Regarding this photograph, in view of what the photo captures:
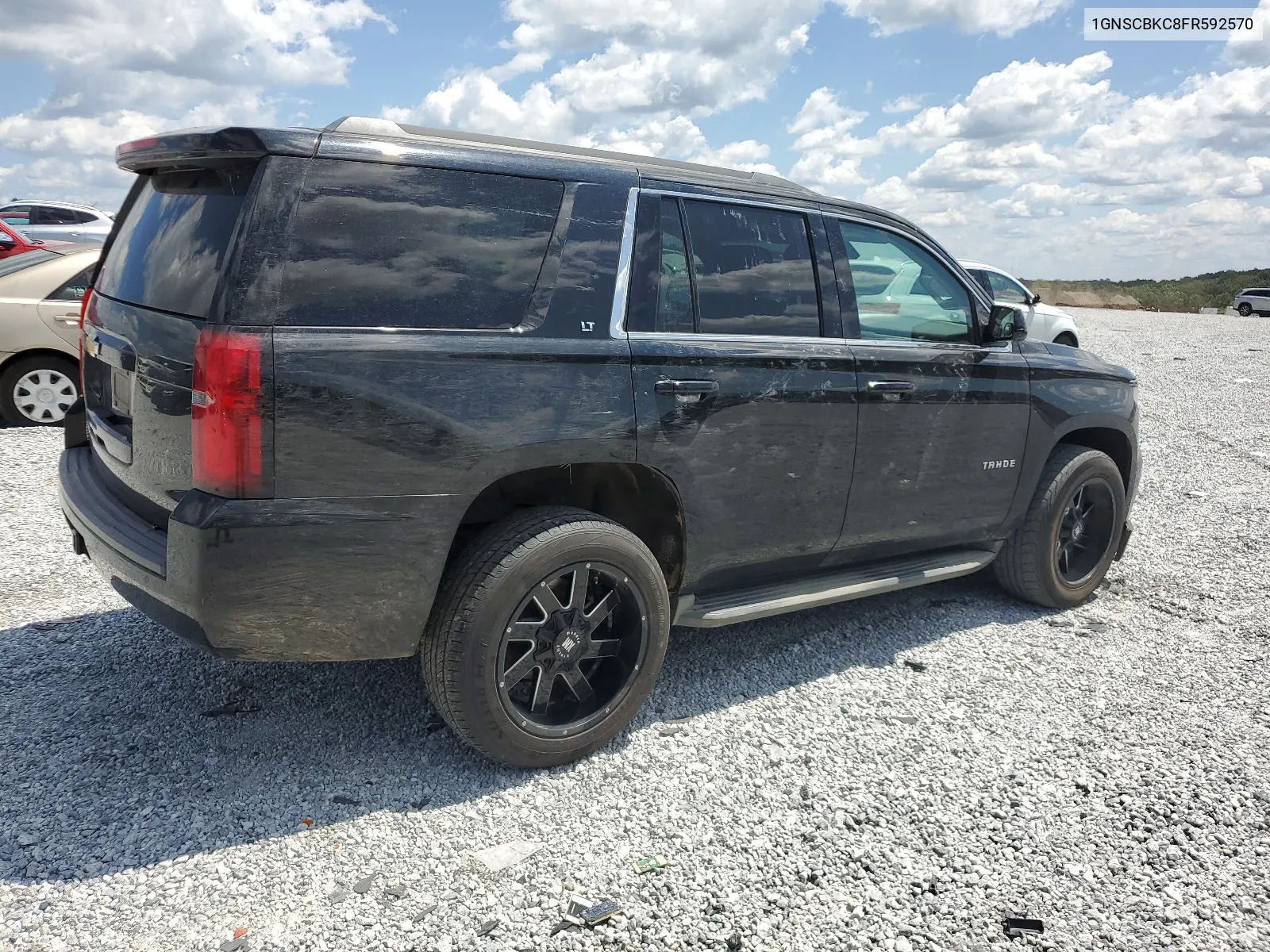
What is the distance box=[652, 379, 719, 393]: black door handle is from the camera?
3.28 metres

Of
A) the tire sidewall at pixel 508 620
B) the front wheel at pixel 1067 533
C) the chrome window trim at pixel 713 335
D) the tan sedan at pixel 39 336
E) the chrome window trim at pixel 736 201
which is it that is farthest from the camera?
the tan sedan at pixel 39 336

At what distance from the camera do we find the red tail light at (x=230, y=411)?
2.58m

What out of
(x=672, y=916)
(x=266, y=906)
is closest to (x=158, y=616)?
(x=266, y=906)

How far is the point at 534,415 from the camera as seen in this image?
2994 millimetres

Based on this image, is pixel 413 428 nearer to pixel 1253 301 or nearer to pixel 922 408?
pixel 922 408

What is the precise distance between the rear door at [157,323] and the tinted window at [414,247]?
0.78ft

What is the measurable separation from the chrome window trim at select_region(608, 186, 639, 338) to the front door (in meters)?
1.05

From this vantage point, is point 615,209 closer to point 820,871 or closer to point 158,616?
point 158,616

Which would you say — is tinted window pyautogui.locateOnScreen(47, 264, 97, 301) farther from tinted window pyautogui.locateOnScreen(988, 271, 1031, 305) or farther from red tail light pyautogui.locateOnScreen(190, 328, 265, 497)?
tinted window pyautogui.locateOnScreen(988, 271, 1031, 305)

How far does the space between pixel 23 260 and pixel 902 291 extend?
24.4ft

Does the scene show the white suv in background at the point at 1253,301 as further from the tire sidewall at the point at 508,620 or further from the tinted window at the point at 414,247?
the tinted window at the point at 414,247

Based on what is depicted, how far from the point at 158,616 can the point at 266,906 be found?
91 centimetres

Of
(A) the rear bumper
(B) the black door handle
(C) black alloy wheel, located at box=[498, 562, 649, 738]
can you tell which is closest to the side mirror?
(B) the black door handle

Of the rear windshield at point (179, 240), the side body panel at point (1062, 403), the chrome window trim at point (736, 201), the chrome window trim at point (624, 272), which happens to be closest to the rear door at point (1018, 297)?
the side body panel at point (1062, 403)
